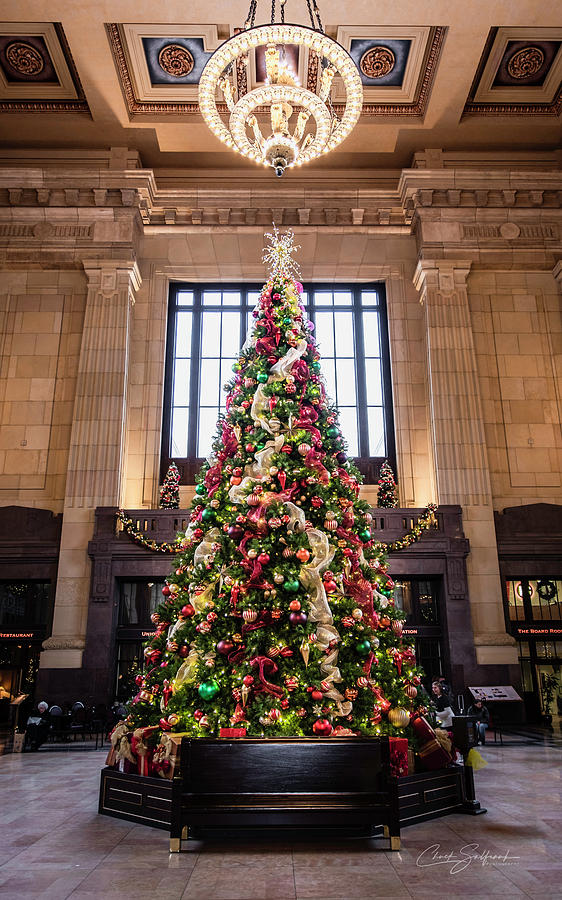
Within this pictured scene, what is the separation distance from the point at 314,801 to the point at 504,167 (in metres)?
16.5

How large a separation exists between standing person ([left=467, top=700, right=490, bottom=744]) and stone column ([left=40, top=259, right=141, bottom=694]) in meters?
7.05

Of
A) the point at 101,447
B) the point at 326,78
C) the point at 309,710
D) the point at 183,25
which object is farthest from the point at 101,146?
the point at 309,710

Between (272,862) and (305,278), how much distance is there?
14.3 meters

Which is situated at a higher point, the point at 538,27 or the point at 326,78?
the point at 538,27

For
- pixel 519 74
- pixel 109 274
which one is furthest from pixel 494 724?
pixel 519 74

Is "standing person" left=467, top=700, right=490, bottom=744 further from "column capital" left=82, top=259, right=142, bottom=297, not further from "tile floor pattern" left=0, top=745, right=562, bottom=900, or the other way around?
"column capital" left=82, top=259, right=142, bottom=297

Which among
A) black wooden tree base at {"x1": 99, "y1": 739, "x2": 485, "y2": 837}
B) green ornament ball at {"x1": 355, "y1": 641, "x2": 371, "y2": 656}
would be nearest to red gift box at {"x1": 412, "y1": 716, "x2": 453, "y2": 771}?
black wooden tree base at {"x1": 99, "y1": 739, "x2": 485, "y2": 837}

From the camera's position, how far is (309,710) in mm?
5523

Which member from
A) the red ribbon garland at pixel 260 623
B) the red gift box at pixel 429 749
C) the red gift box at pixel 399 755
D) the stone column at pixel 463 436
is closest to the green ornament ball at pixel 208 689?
the red ribbon garland at pixel 260 623

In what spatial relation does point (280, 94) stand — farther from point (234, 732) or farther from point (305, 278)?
point (305, 278)

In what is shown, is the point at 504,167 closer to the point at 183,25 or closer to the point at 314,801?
the point at 183,25

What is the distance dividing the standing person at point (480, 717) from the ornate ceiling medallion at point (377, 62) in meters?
13.9

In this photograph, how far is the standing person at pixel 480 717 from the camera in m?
10.3

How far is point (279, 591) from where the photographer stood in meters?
5.87
